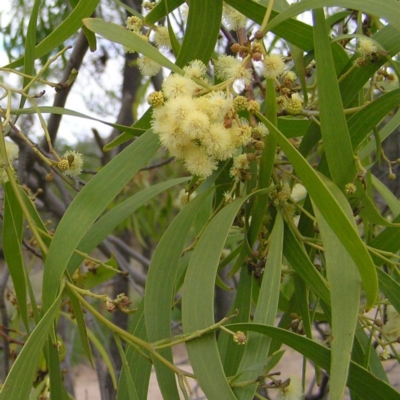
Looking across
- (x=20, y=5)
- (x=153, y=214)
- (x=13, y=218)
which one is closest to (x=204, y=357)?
(x=13, y=218)

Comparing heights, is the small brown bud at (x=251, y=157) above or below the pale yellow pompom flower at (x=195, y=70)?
below

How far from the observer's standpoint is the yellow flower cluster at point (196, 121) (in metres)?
0.55

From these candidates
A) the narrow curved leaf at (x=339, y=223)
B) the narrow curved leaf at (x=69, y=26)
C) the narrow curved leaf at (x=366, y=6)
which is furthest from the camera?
the narrow curved leaf at (x=69, y=26)

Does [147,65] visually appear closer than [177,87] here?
No

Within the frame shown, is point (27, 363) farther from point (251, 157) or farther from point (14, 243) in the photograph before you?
point (251, 157)

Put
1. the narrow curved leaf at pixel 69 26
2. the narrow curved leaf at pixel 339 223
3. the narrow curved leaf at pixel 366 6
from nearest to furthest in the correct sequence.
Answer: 1. the narrow curved leaf at pixel 339 223
2. the narrow curved leaf at pixel 366 6
3. the narrow curved leaf at pixel 69 26

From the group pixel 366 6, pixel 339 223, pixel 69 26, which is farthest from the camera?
pixel 69 26

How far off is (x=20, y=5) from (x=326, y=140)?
1639mm

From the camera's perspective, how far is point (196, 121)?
55cm

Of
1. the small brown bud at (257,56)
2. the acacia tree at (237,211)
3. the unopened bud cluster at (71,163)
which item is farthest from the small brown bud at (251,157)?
the unopened bud cluster at (71,163)

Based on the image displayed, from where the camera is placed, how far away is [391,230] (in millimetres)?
700

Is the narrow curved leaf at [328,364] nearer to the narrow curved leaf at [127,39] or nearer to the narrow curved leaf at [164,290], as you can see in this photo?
the narrow curved leaf at [164,290]

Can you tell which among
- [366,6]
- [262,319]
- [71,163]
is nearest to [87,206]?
[71,163]

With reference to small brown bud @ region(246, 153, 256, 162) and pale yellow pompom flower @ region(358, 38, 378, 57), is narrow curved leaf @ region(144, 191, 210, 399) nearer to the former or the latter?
small brown bud @ region(246, 153, 256, 162)
